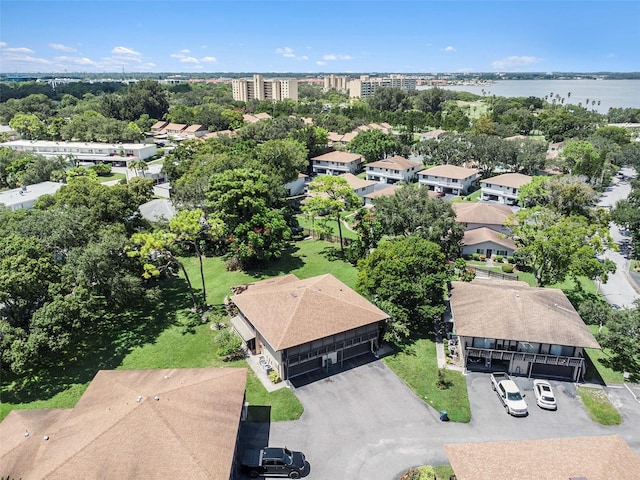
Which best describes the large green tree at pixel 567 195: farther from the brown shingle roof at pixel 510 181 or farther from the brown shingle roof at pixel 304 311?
the brown shingle roof at pixel 304 311

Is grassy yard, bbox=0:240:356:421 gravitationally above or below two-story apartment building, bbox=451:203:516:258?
below

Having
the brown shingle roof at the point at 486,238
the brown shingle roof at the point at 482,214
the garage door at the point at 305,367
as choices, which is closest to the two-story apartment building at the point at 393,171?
the brown shingle roof at the point at 482,214

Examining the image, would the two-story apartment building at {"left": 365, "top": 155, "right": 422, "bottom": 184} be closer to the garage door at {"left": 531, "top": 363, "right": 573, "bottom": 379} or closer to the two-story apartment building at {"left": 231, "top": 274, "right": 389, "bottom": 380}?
the two-story apartment building at {"left": 231, "top": 274, "right": 389, "bottom": 380}

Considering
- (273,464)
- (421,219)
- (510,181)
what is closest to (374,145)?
(510,181)

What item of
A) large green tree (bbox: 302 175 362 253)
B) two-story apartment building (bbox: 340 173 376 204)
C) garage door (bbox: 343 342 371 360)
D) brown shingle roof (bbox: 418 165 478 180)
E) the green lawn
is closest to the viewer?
garage door (bbox: 343 342 371 360)

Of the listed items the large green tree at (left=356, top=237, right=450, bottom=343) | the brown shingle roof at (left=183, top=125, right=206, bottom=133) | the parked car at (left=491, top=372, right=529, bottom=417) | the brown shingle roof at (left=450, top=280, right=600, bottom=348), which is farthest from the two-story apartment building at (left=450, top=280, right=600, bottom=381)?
the brown shingle roof at (left=183, top=125, right=206, bottom=133)

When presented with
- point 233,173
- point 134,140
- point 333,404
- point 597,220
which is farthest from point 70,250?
point 134,140

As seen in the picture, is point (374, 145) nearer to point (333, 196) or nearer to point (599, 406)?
point (333, 196)

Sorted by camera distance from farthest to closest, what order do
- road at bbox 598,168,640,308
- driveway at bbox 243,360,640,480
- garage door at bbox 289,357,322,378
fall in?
road at bbox 598,168,640,308
garage door at bbox 289,357,322,378
driveway at bbox 243,360,640,480
